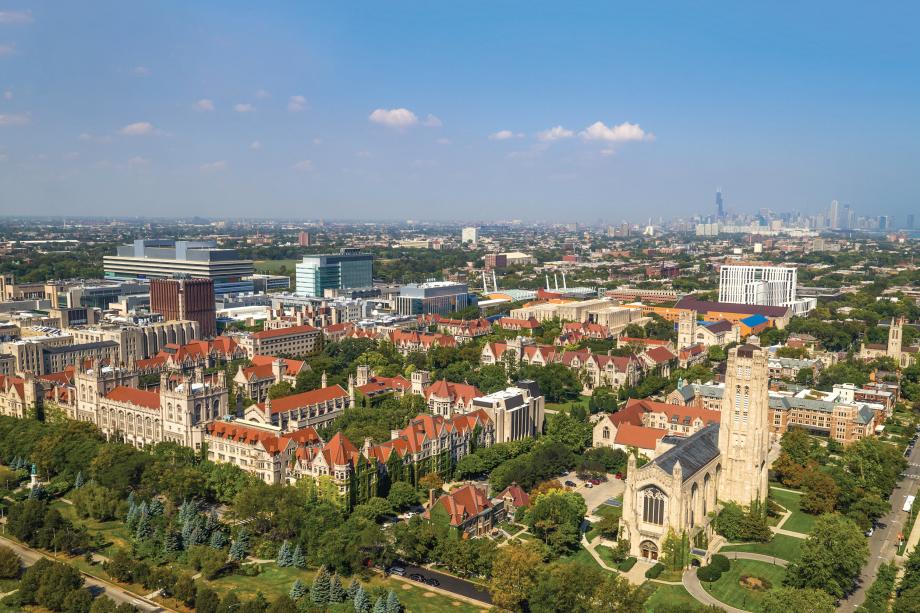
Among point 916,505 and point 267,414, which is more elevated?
point 267,414

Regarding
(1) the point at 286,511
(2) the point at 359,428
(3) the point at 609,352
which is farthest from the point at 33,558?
(3) the point at 609,352

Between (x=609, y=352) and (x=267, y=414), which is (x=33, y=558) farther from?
(x=609, y=352)

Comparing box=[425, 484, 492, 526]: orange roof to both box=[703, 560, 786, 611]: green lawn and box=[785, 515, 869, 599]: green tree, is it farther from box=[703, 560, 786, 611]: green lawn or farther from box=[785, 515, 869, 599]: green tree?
box=[785, 515, 869, 599]: green tree

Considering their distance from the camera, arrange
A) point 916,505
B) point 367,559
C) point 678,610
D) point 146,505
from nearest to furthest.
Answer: point 678,610
point 367,559
point 146,505
point 916,505

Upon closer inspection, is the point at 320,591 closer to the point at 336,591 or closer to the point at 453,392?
the point at 336,591

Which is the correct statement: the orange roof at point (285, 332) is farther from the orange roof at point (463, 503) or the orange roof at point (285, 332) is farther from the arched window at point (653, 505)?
the arched window at point (653, 505)

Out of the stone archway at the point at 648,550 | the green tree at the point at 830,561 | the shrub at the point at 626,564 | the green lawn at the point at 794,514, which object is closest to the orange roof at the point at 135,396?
the shrub at the point at 626,564
